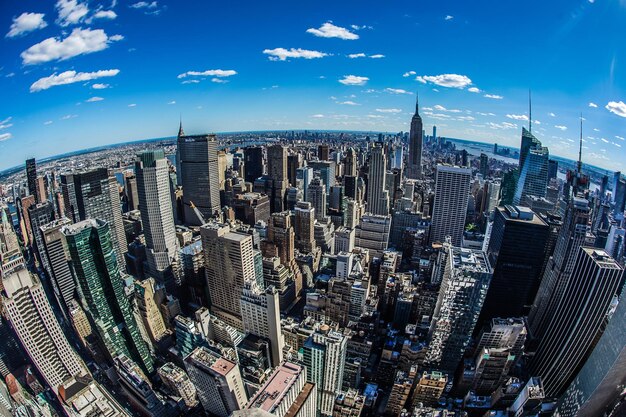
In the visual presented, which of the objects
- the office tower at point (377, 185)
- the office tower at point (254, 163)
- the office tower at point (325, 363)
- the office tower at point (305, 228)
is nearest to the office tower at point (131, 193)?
the office tower at point (254, 163)

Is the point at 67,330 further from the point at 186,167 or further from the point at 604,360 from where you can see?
the point at 604,360

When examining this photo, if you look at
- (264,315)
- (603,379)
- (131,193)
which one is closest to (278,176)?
(131,193)

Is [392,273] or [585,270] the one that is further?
[392,273]

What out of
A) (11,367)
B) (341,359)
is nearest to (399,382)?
(341,359)

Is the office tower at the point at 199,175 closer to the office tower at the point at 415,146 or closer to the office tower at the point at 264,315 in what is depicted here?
the office tower at the point at 264,315

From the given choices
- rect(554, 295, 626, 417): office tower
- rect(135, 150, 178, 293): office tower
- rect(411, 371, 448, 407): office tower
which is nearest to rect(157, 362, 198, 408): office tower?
rect(135, 150, 178, 293): office tower
